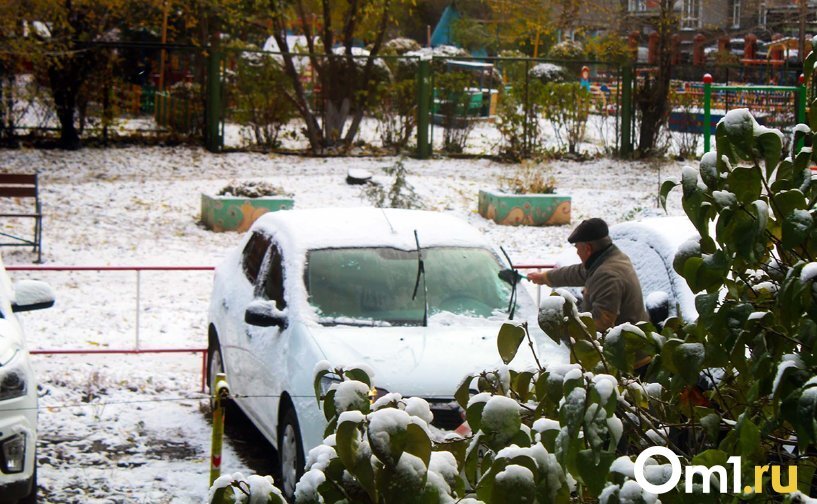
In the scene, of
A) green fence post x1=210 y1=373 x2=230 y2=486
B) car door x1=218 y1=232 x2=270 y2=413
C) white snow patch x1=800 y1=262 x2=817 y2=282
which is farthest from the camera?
car door x1=218 y1=232 x2=270 y2=413

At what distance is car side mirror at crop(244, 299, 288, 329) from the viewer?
682cm

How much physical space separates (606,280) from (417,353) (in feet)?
4.39

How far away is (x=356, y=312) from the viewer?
7062 millimetres

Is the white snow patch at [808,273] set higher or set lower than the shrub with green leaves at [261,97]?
lower

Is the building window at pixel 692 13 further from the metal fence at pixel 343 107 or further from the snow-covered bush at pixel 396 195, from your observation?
the snow-covered bush at pixel 396 195

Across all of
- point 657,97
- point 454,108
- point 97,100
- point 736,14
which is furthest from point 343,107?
point 736,14

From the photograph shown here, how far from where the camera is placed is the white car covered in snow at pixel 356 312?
20.7ft

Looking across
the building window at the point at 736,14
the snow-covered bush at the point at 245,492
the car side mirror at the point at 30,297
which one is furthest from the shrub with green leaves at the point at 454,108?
the snow-covered bush at the point at 245,492

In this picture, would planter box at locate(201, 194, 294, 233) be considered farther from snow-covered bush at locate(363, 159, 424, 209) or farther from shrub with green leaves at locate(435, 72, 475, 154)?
shrub with green leaves at locate(435, 72, 475, 154)

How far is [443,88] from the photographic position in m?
22.7

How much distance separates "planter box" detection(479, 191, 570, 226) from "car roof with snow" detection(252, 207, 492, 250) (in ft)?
27.2

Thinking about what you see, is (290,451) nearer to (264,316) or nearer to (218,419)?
(264,316)

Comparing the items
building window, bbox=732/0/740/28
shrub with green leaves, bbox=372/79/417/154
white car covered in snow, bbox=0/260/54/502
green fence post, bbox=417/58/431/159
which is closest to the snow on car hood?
white car covered in snow, bbox=0/260/54/502

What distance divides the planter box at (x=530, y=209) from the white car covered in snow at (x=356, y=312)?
8328mm
